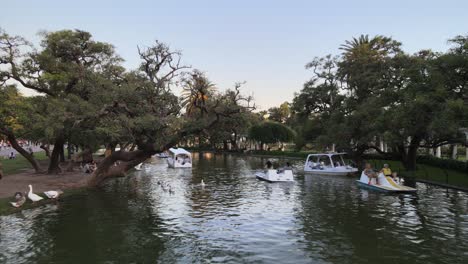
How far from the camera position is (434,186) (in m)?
31.9

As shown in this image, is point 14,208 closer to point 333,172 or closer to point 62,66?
point 62,66

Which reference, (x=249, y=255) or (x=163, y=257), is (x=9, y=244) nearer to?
(x=163, y=257)

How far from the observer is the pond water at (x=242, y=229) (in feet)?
44.8

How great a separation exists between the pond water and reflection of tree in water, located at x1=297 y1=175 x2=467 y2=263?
40 millimetres

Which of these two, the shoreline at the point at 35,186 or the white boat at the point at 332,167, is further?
the white boat at the point at 332,167

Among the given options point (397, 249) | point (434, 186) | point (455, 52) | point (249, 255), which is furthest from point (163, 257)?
point (434, 186)

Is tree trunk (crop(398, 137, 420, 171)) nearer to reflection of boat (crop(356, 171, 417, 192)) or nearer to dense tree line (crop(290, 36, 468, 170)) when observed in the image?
dense tree line (crop(290, 36, 468, 170))

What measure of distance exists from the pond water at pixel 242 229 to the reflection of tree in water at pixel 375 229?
1.6 inches

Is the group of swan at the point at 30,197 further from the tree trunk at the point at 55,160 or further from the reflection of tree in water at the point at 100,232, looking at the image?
the tree trunk at the point at 55,160

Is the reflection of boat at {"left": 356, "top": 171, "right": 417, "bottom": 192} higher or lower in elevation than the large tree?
lower

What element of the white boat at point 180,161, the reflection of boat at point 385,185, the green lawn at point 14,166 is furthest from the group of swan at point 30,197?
the white boat at point 180,161

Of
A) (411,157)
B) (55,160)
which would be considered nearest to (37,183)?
(55,160)

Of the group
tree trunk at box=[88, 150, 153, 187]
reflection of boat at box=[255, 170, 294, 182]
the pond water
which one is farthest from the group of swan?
reflection of boat at box=[255, 170, 294, 182]

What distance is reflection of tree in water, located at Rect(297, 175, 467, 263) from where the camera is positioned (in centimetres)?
1362
